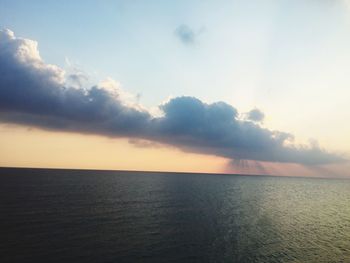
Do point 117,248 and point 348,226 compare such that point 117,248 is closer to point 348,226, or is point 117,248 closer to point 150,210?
point 150,210

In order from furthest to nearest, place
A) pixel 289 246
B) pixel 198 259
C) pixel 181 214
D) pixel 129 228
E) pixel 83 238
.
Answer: pixel 181 214
pixel 129 228
pixel 289 246
pixel 83 238
pixel 198 259

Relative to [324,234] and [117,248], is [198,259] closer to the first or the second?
[117,248]

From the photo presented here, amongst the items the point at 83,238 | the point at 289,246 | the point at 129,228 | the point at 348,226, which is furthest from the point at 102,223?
the point at 348,226

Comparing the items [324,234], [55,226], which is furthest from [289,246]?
[55,226]

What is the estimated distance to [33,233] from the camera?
158 ft

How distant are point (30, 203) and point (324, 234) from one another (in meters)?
79.6

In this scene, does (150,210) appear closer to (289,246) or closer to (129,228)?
(129,228)

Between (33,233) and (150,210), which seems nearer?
(33,233)

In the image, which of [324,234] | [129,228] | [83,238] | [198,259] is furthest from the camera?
[324,234]

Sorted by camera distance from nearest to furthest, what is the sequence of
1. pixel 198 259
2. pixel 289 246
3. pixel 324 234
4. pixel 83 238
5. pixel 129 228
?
pixel 198 259 → pixel 83 238 → pixel 289 246 → pixel 129 228 → pixel 324 234

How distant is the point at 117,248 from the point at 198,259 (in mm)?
12928

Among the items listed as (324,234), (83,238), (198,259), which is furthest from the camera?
(324,234)

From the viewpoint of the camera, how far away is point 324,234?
211 feet

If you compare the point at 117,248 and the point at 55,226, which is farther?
the point at 55,226
